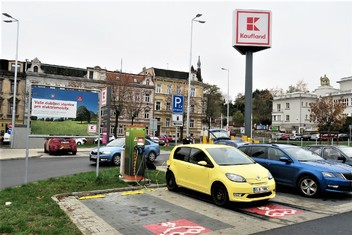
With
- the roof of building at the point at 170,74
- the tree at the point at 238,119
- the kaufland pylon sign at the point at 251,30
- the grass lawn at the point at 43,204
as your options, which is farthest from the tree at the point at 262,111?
the grass lawn at the point at 43,204

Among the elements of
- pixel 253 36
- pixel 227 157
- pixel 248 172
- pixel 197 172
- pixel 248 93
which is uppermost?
pixel 253 36

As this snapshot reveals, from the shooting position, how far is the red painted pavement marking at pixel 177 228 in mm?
6027

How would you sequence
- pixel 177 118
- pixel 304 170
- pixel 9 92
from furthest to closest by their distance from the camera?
pixel 9 92, pixel 177 118, pixel 304 170

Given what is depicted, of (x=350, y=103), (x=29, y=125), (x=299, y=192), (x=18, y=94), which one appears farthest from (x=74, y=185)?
(x=350, y=103)

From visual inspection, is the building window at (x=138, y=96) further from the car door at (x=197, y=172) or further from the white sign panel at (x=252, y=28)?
the car door at (x=197, y=172)

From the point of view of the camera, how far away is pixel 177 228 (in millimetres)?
6266

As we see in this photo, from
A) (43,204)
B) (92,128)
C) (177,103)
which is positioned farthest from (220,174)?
(177,103)

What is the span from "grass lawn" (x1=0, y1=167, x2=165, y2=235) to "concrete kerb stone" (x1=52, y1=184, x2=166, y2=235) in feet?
0.54

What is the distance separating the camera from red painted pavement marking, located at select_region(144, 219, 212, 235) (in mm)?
6027

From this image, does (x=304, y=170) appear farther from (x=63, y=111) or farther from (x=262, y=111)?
(x=262, y=111)

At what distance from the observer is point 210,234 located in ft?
19.5

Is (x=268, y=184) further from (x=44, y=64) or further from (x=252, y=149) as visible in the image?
→ (x=44, y=64)

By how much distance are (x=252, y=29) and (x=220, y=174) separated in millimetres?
13284

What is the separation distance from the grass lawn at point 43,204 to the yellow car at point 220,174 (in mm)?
1917
